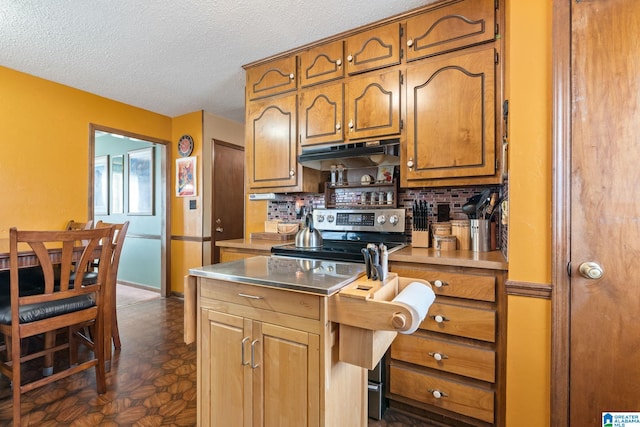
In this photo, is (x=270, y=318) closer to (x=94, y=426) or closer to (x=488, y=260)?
(x=488, y=260)

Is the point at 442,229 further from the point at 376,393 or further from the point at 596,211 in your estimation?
the point at 376,393

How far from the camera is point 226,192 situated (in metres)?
4.11

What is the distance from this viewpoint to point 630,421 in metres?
1.17

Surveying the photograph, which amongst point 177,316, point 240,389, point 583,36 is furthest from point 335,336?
point 177,316

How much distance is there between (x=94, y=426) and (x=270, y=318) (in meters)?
1.31

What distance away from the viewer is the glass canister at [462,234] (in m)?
1.86

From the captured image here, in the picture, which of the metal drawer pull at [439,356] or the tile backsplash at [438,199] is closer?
the metal drawer pull at [439,356]

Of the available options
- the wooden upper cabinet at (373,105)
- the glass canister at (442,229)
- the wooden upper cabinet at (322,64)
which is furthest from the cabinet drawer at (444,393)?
the wooden upper cabinet at (322,64)

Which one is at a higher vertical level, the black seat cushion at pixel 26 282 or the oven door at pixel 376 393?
the black seat cushion at pixel 26 282

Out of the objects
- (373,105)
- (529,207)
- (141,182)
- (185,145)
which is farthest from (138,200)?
(529,207)

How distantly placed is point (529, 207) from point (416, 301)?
0.78 m

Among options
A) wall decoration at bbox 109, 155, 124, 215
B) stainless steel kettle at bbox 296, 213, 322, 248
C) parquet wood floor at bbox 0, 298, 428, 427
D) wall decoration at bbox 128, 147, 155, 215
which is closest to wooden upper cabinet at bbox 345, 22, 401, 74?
stainless steel kettle at bbox 296, 213, 322, 248

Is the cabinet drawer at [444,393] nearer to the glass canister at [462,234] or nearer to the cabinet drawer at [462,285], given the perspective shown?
the cabinet drawer at [462,285]

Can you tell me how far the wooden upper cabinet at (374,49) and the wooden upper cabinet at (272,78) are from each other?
1.66 ft
